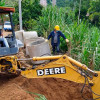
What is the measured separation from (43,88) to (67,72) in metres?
1.39

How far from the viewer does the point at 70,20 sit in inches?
574

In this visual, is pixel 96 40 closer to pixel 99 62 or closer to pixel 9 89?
pixel 99 62

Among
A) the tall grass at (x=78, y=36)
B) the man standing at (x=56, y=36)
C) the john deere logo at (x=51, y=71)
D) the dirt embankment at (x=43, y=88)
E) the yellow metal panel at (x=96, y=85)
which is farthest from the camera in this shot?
the man standing at (x=56, y=36)

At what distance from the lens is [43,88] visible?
→ 18.6 feet

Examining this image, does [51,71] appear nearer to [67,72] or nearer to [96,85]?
[67,72]

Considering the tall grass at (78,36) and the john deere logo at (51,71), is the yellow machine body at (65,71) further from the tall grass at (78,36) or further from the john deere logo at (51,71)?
the tall grass at (78,36)

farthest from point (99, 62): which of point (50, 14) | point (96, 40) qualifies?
point (50, 14)

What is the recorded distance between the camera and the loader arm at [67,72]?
439 centimetres

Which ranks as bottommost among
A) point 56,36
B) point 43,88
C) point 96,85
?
point 43,88

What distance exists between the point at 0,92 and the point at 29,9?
51.5 ft

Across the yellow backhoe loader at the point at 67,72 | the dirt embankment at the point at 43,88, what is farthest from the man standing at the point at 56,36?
the yellow backhoe loader at the point at 67,72

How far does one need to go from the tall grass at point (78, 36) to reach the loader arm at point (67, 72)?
252cm

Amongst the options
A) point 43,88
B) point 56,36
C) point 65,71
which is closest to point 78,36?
point 56,36

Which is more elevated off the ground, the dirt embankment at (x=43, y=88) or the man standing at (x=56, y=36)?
the man standing at (x=56, y=36)
